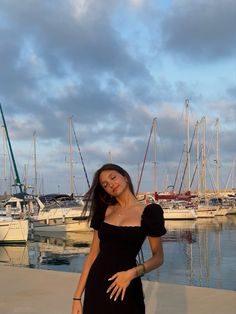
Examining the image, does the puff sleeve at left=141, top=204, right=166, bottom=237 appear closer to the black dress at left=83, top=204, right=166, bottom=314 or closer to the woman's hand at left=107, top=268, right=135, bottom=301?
the black dress at left=83, top=204, right=166, bottom=314

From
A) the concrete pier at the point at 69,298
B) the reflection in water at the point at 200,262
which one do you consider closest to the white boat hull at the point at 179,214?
the reflection in water at the point at 200,262

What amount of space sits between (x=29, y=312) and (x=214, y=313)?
7.36 ft

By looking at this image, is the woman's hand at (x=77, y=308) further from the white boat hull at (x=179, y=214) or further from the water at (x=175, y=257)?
the white boat hull at (x=179, y=214)

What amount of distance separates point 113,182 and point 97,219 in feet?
0.75

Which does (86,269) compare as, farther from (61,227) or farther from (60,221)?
(60,221)

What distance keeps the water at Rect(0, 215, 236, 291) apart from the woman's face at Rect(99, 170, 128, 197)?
9.04 m

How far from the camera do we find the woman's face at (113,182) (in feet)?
8.93

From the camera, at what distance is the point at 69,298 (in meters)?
6.91

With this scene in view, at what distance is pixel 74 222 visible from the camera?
101 feet

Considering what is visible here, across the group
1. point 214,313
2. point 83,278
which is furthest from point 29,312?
point 83,278

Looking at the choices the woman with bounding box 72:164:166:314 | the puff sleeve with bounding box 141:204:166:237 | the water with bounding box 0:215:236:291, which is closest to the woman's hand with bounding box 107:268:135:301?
the woman with bounding box 72:164:166:314

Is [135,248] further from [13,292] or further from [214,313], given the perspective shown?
[13,292]

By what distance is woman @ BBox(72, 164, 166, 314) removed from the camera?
2.51 m

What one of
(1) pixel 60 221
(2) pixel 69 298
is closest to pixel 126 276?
(2) pixel 69 298
